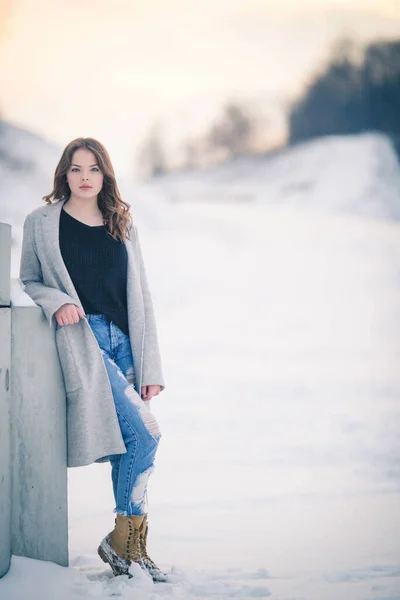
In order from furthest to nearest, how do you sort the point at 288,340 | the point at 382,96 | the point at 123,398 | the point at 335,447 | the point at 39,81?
the point at 382,96 → the point at 39,81 → the point at 288,340 → the point at 335,447 → the point at 123,398

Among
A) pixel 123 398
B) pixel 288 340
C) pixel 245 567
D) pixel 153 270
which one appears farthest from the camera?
pixel 153 270

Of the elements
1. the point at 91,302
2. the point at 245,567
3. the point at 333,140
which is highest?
the point at 333,140

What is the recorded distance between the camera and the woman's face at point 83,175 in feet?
8.05

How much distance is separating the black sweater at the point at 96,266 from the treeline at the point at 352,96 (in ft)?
23.9

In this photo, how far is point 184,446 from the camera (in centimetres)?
473

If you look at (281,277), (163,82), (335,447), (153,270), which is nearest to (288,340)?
(281,277)

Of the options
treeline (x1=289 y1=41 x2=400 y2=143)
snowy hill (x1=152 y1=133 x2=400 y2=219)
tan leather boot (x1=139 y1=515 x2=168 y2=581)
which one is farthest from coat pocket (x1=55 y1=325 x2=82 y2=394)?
treeline (x1=289 y1=41 x2=400 y2=143)

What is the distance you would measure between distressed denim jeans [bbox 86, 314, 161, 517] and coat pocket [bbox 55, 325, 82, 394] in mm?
110

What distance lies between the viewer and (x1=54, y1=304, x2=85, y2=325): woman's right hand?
2.24 metres

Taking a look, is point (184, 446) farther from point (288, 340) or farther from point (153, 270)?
point (153, 270)

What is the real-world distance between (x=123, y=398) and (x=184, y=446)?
247 centimetres

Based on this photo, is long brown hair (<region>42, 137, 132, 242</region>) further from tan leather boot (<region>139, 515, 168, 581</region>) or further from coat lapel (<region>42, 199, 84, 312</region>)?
tan leather boot (<region>139, 515, 168, 581</region>)

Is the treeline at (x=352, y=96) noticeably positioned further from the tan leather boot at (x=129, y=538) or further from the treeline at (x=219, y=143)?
the tan leather boot at (x=129, y=538)

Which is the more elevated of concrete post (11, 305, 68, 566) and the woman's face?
the woman's face
